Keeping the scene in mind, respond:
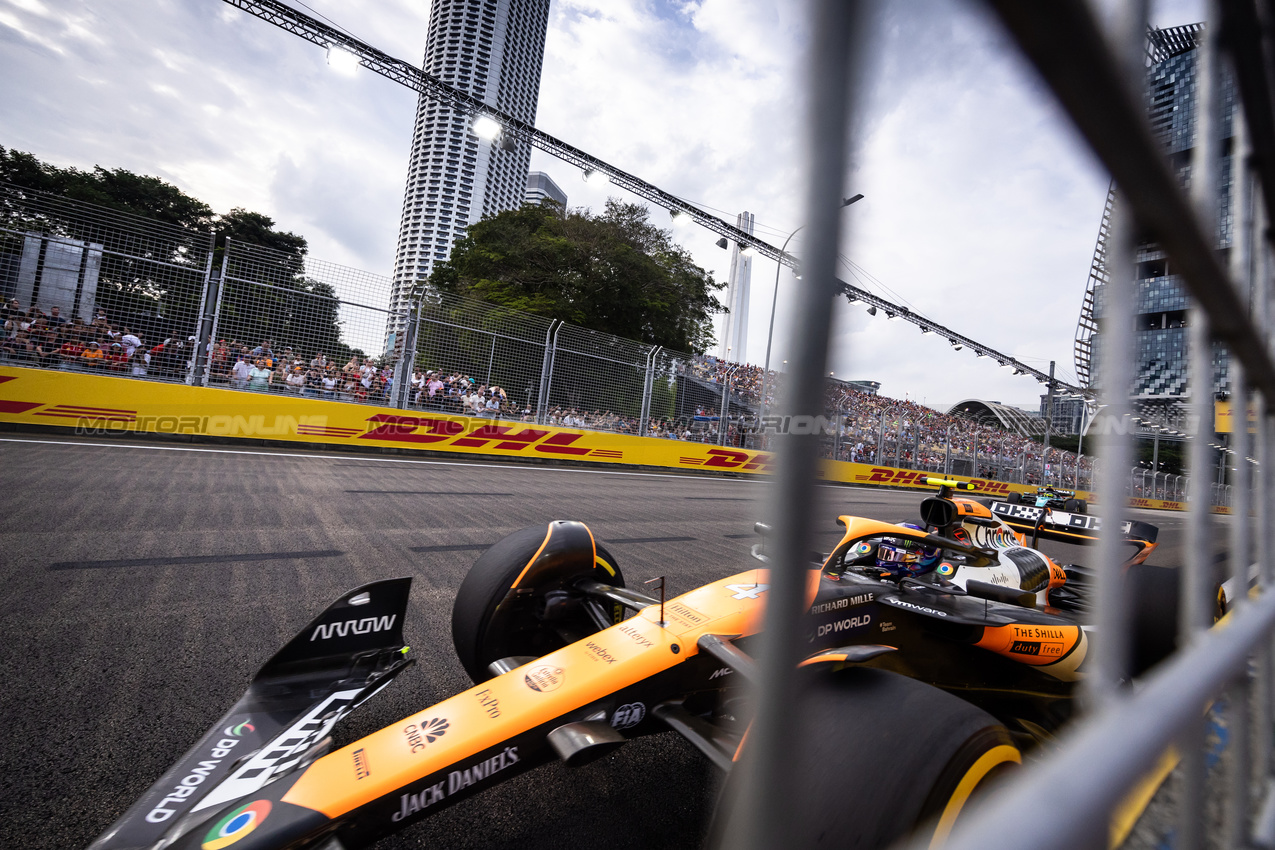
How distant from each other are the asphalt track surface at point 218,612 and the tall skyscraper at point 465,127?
24.8 metres

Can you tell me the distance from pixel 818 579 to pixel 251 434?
979 cm

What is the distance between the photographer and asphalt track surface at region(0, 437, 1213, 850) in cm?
→ 148

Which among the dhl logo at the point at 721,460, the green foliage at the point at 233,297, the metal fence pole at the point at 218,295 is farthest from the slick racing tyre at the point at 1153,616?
the dhl logo at the point at 721,460

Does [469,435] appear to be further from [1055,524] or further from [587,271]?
[587,271]

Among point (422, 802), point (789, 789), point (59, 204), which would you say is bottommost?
point (422, 802)

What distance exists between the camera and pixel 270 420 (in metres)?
9.41

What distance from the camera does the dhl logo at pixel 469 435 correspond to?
34.4 feet

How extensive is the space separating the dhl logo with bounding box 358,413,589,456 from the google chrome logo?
32.6 feet

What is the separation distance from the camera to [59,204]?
7637 millimetres

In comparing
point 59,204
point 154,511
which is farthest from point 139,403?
point 154,511

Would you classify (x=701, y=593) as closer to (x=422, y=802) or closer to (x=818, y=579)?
(x=818, y=579)

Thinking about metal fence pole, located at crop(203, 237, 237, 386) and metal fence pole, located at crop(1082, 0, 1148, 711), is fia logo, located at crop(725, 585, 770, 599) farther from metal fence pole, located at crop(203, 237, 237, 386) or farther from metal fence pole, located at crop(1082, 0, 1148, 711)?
metal fence pole, located at crop(203, 237, 237, 386)

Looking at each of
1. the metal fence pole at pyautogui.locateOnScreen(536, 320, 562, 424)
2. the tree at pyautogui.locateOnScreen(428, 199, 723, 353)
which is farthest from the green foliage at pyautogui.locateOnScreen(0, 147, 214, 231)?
the metal fence pole at pyautogui.locateOnScreen(536, 320, 562, 424)

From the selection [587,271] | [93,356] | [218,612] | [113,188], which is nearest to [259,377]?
[93,356]
